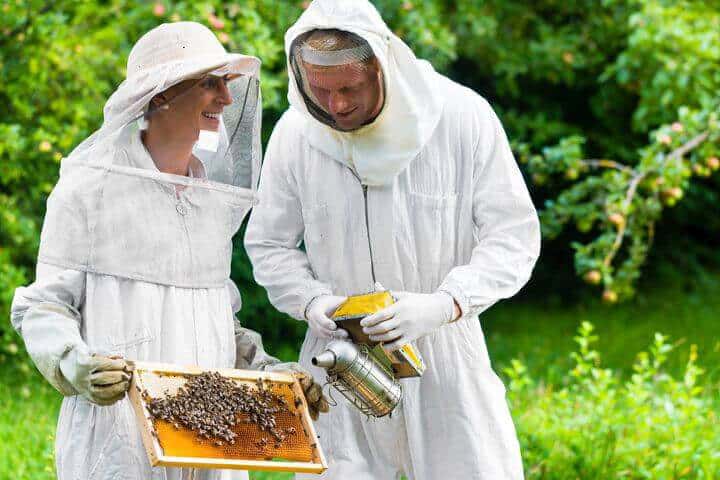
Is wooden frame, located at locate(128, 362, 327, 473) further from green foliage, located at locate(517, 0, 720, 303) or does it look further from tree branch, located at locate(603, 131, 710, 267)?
tree branch, located at locate(603, 131, 710, 267)

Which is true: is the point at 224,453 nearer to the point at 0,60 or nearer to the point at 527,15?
the point at 0,60

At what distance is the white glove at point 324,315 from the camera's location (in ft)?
13.0

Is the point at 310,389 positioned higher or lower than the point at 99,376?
lower

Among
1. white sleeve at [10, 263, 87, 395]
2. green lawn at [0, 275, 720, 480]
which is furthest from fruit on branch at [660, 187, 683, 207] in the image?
white sleeve at [10, 263, 87, 395]

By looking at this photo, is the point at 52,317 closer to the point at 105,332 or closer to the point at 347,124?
the point at 105,332

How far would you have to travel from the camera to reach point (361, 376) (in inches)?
150

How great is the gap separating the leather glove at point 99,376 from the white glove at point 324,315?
2.40ft

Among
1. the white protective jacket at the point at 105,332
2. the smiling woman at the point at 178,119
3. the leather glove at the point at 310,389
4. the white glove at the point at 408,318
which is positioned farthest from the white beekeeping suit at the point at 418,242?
the white protective jacket at the point at 105,332

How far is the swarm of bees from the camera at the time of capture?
352 cm

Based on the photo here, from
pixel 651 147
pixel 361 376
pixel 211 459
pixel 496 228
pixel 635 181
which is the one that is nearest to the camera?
pixel 211 459

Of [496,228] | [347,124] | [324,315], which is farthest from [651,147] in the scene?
[324,315]

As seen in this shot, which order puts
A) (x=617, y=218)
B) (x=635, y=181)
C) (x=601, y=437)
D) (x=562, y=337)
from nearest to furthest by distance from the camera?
(x=601, y=437) < (x=617, y=218) < (x=635, y=181) < (x=562, y=337)

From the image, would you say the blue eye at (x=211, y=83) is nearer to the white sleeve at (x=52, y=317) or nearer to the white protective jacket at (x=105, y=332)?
the white protective jacket at (x=105, y=332)

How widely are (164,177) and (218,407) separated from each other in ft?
2.20
